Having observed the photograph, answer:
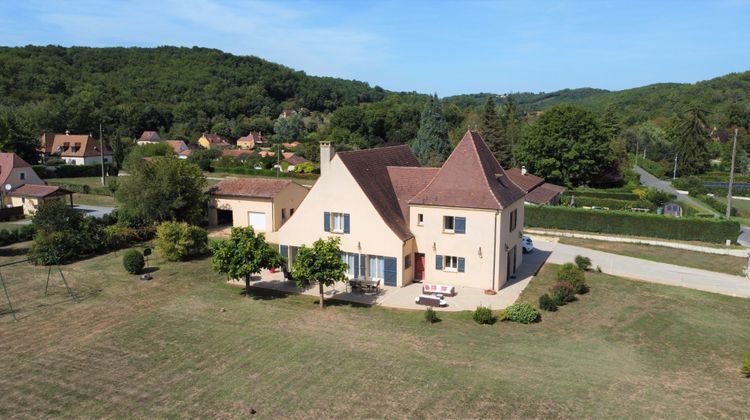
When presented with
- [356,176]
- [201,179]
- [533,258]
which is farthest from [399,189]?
[201,179]

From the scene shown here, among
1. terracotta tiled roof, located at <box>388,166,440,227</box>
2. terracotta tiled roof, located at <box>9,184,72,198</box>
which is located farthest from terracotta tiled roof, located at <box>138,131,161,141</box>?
terracotta tiled roof, located at <box>388,166,440,227</box>

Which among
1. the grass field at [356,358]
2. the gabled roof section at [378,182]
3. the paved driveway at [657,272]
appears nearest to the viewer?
the grass field at [356,358]

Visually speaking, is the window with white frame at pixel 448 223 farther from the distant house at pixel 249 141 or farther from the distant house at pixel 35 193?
the distant house at pixel 249 141

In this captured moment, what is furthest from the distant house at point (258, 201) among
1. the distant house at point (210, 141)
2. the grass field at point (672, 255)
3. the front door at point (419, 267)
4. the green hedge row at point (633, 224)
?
the distant house at point (210, 141)

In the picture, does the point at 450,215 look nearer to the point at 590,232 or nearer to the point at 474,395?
the point at 474,395

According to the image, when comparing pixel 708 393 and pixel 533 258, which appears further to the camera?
pixel 533 258

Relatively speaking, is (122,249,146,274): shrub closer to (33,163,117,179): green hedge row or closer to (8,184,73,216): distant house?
(8,184,73,216): distant house
